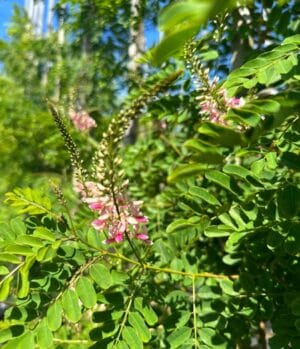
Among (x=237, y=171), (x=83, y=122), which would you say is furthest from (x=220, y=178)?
(x=83, y=122)

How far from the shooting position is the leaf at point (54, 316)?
0.85 metres

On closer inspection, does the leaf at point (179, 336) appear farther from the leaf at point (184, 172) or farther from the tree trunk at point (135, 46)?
the tree trunk at point (135, 46)

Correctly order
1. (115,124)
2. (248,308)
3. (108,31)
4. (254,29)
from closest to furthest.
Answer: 1. (115,124)
2. (248,308)
3. (254,29)
4. (108,31)

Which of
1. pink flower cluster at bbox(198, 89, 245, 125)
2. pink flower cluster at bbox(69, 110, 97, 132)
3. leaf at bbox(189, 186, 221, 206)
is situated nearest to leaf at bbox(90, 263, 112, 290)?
leaf at bbox(189, 186, 221, 206)

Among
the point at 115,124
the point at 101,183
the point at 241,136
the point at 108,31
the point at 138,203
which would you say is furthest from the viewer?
the point at 108,31

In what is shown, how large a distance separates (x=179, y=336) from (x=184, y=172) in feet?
2.04

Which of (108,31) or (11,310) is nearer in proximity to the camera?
(11,310)

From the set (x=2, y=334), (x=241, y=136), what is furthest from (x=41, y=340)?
(x=241, y=136)

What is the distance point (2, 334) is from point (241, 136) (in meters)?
0.62

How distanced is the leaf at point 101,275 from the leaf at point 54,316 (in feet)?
0.26

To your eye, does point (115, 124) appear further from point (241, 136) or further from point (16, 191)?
point (16, 191)

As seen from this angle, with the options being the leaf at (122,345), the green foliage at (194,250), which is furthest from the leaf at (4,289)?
the leaf at (122,345)

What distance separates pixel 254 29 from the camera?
1751 mm

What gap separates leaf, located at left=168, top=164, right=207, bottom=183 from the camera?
47 cm
